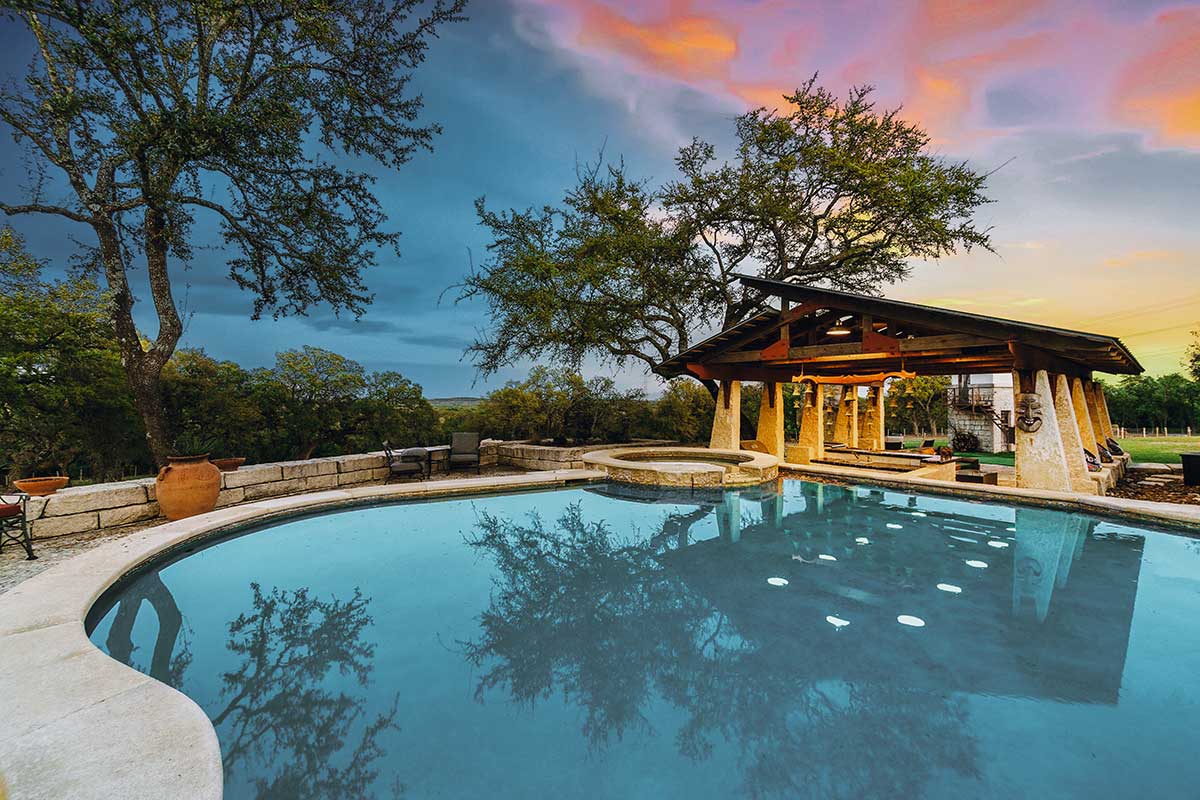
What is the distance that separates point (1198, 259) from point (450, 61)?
95.0 ft

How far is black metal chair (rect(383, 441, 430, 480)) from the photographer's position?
10281 millimetres

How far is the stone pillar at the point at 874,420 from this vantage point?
1741 cm

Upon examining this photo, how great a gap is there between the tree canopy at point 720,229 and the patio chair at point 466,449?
10.1 ft

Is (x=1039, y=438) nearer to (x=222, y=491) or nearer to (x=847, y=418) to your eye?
(x=847, y=418)

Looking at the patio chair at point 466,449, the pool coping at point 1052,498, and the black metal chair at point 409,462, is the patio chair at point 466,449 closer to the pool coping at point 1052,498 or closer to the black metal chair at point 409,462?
the black metal chair at point 409,462

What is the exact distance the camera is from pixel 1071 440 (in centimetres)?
987

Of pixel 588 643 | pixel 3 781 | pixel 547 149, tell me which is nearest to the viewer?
pixel 3 781

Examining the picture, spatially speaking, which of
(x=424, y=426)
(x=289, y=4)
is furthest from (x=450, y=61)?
(x=424, y=426)

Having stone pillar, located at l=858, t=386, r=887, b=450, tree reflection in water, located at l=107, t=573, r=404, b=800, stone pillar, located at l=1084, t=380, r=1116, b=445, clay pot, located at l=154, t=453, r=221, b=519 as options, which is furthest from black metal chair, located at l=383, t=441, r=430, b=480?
stone pillar, located at l=1084, t=380, r=1116, b=445

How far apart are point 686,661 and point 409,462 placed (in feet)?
30.1

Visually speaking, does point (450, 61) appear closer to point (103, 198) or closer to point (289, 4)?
point (289, 4)

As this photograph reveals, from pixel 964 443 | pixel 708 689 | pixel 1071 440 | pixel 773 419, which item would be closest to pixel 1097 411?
pixel 1071 440

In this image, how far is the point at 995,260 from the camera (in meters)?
14.4

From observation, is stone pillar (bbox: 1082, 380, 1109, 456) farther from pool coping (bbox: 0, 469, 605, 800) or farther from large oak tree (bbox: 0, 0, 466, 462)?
large oak tree (bbox: 0, 0, 466, 462)
